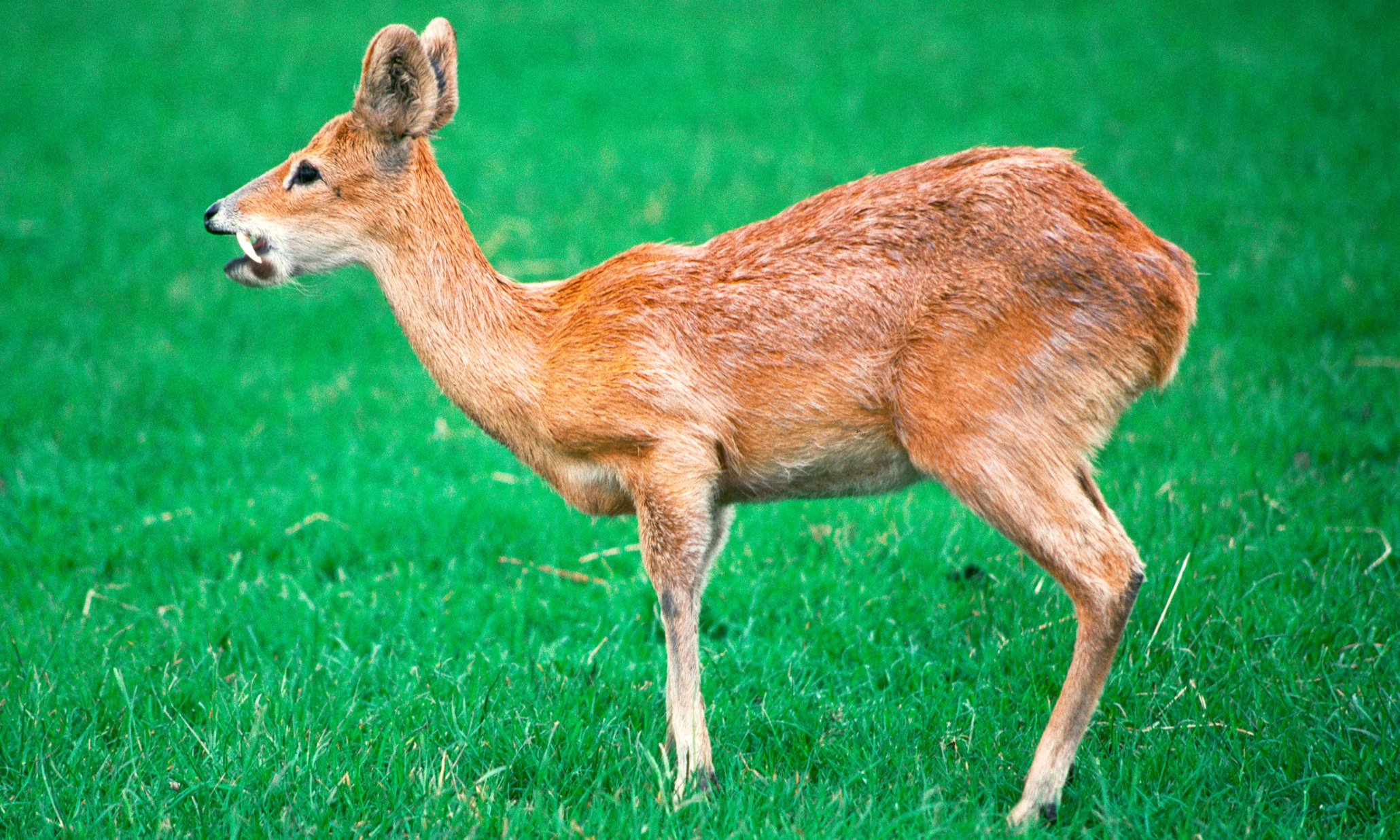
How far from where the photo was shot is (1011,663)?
401 centimetres

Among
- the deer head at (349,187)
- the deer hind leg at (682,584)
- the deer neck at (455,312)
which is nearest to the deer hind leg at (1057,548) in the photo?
the deer hind leg at (682,584)

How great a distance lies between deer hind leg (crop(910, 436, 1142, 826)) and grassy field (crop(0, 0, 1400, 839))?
0.51 ft

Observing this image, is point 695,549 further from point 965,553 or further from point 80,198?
point 80,198

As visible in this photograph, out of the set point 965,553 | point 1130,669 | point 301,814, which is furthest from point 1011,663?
point 301,814

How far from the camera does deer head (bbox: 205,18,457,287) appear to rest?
345cm

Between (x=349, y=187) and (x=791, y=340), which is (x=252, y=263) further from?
(x=791, y=340)

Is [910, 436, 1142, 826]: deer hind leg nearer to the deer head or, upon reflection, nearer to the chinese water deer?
the chinese water deer

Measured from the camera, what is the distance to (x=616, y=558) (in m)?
5.15

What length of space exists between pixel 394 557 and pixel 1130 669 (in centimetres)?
299

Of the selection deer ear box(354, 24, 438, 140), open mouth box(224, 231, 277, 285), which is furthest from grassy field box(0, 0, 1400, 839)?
deer ear box(354, 24, 438, 140)

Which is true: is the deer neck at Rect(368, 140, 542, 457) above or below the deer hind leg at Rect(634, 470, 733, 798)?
above

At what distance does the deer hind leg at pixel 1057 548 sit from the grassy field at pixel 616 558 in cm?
16

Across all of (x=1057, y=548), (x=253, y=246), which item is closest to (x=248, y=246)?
(x=253, y=246)

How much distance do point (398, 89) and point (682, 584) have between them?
168 centimetres
